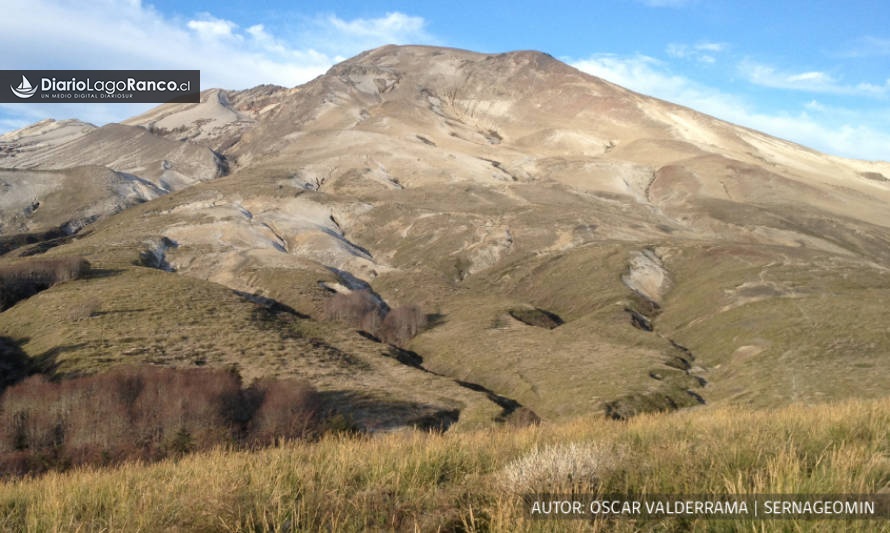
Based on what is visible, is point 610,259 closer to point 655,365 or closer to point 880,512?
point 655,365

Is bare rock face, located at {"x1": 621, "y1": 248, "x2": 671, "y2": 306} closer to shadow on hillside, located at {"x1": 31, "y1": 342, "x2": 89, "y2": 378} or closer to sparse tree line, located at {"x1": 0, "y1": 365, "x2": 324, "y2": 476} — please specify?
sparse tree line, located at {"x1": 0, "y1": 365, "x2": 324, "y2": 476}

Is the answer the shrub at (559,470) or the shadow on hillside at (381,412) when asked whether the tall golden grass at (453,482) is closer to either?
the shrub at (559,470)

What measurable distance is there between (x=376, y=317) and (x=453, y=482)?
7446 centimetres

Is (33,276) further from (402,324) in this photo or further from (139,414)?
(139,414)

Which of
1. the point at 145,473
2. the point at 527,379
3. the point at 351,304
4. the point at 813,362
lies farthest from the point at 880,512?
the point at 351,304

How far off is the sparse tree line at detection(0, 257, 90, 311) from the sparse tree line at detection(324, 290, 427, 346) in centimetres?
3012

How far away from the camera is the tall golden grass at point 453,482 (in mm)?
5934

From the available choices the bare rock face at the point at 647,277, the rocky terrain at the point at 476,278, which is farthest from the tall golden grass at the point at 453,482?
the bare rock face at the point at 647,277

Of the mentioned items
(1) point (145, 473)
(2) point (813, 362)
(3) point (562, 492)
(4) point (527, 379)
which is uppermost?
(3) point (562, 492)

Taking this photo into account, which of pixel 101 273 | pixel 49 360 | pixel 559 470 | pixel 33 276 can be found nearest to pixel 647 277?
pixel 101 273

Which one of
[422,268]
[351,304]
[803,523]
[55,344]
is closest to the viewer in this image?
[803,523]

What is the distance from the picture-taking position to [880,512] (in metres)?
5.57

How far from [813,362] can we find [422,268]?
2705 inches

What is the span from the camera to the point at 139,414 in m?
34.0
